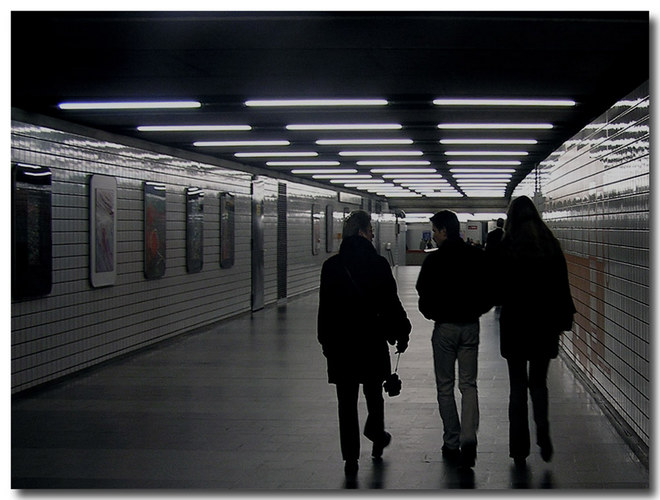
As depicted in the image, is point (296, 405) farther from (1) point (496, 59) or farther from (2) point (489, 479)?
(1) point (496, 59)

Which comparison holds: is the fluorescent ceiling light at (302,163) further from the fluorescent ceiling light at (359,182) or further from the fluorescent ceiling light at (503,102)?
the fluorescent ceiling light at (503,102)

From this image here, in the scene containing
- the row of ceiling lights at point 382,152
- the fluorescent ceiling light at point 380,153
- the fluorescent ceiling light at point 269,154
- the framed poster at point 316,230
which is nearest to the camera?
the row of ceiling lights at point 382,152

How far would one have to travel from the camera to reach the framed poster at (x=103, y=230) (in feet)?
32.0

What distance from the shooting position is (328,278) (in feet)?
18.2

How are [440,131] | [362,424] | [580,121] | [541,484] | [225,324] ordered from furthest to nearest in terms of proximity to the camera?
[225,324]
[440,131]
[580,121]
[362,424]
[541,484]

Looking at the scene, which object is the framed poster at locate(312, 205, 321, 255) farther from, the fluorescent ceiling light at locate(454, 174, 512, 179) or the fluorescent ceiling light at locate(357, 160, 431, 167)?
the fluorescent ceiling light at locate(357, 160, 431, 167)

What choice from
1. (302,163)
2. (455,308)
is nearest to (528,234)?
(455,308)

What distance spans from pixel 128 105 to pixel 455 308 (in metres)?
4.44

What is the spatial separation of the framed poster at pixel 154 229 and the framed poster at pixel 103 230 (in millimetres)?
995

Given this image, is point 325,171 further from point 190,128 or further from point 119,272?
point 119,272

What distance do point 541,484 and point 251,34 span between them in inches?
130

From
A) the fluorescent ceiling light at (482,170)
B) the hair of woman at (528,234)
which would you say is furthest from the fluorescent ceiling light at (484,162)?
the hair of woman at (528,234)

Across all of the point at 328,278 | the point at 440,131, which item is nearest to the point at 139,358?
the point at 440,131

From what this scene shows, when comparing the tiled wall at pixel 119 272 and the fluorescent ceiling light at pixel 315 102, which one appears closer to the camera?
the fluorescent ceiling light at pixel 315 102
